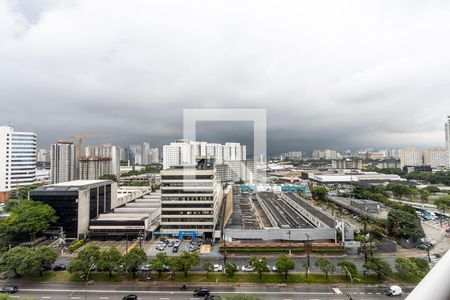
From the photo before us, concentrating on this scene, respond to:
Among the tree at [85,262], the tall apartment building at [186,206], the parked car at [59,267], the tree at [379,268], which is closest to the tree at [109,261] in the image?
the tree at [85,262]

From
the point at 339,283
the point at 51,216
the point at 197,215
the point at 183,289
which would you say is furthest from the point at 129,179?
the point at 339,283

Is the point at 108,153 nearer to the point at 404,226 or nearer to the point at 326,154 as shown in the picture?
the point at 404,226

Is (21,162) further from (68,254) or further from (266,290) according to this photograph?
(266,290)

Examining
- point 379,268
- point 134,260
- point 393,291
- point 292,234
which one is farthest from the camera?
point 292,234

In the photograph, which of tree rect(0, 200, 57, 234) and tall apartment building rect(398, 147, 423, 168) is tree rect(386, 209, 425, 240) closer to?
tree rect(0, 200, 57, 234)

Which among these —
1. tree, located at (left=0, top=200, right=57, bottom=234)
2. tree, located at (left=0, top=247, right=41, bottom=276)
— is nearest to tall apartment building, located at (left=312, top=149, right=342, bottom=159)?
tree, located at (left=0, top=200, right=57, bottom=234)

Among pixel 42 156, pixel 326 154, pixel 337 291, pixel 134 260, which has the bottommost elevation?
pixel 337 291

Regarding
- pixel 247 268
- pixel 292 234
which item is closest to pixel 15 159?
pixel 247 268
